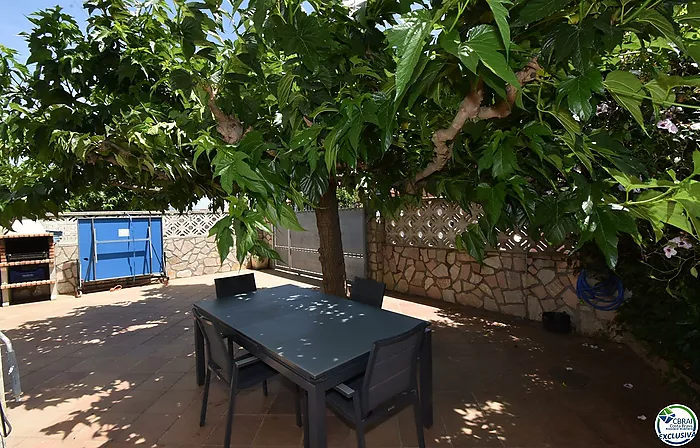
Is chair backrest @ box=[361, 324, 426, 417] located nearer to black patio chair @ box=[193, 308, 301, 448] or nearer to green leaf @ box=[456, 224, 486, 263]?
green leaf @ box=[456, 224, 486, 263]

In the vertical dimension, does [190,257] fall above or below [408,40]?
below

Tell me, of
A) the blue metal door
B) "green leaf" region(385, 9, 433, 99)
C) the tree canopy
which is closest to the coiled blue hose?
the tree canopy

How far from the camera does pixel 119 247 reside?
802 cm

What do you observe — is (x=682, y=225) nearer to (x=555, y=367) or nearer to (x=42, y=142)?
(x=42, y=142)

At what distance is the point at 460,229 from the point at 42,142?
17.5 feet

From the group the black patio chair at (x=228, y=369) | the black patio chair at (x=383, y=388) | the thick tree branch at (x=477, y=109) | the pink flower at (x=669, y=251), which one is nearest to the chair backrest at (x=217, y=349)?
the black patio chair at (x=228, y=369)

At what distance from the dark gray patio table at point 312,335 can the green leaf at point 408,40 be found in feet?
5.50

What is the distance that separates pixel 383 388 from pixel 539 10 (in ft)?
6.47

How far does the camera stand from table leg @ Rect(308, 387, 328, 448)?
5.88 feet

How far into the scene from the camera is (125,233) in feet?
26.6

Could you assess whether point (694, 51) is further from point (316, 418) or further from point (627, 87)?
point (316, 418)

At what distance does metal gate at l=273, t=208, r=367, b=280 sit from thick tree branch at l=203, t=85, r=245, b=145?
13.5ft

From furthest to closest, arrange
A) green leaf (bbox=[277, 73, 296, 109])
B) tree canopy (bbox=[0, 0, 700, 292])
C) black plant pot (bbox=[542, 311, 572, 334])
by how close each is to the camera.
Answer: black plant pot (bbox=[542, 311, 572, 334]) → green leaf (bbox=[277, 73, 296, 109]) → tree canopy (bbox=[0, 0, 700, 292])

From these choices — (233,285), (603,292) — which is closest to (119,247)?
(233,285)
